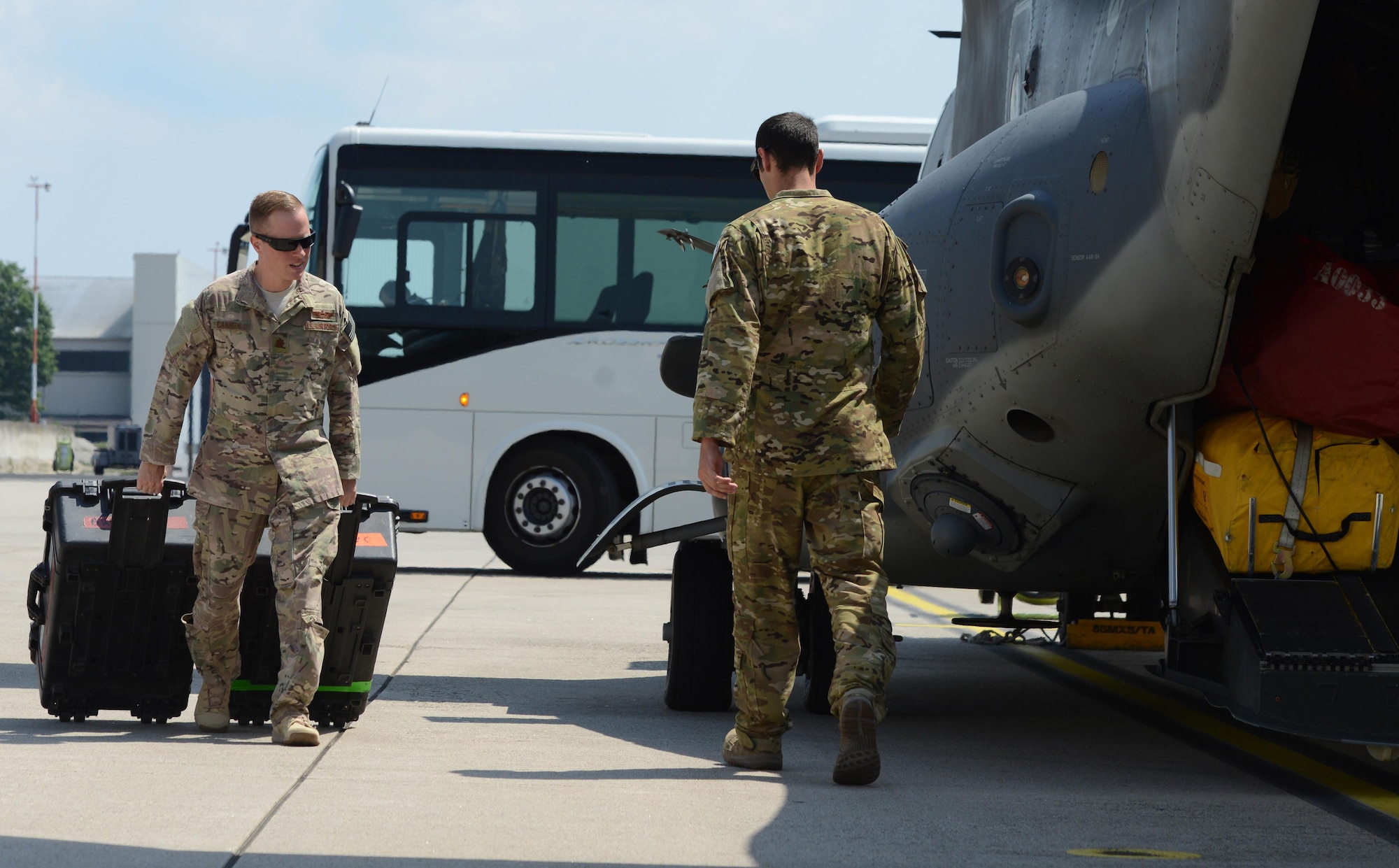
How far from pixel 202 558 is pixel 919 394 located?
7.91 ft

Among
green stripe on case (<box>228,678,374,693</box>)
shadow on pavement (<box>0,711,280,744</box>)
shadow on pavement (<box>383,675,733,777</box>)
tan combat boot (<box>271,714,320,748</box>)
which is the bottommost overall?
shadow on pavement (<box>383,675,733,777</box>)

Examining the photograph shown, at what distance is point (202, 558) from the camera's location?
497 centimetres

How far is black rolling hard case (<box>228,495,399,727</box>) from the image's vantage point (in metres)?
5.20

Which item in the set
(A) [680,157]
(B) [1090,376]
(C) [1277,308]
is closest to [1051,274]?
(B) [1090,376]

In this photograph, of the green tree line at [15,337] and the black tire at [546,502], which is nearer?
the black tire at [546,502]

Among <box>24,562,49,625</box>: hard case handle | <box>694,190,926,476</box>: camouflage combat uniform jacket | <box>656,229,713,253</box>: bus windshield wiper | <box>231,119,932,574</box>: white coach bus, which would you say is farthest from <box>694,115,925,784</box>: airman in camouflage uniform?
<box>231,119,932,574</box>: white coach bus

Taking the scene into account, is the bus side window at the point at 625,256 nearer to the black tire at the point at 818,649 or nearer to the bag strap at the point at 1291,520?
the black tire at the point at 818,649

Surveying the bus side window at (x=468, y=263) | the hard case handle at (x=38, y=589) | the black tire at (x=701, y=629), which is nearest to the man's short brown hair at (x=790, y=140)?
the black tire at (x=701, y=629)

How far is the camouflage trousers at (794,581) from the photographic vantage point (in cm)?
441

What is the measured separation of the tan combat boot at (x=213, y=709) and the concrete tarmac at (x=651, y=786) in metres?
0.08

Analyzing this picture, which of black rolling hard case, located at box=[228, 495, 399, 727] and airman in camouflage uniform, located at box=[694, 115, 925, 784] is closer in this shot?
airman in camouflage uniform, located at box=[694, 115, 925, 784]

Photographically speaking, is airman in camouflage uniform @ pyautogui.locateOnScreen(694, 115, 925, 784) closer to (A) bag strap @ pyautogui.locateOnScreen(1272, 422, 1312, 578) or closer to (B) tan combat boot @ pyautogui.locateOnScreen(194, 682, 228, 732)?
(A) bag strap @ pyautogui.locateOnScreen(1272, 422, 1312, 578)

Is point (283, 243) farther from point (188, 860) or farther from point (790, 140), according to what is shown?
point (188, 860)

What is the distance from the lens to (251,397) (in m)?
4.95
